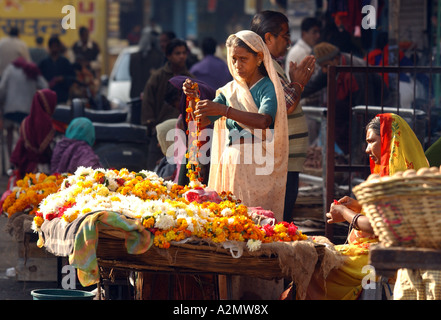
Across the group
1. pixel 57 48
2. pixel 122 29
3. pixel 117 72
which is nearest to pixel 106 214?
pixel 57 48

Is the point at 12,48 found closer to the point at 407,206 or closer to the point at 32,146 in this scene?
the point at 32,146

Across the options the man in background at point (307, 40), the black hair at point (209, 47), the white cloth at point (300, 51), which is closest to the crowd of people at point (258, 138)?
the white cloth at point (300, 51)

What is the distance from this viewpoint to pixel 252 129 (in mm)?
6012

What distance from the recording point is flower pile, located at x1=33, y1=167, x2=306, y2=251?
16.6ft

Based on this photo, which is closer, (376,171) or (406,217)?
(406,217)

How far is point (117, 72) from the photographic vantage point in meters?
18.0

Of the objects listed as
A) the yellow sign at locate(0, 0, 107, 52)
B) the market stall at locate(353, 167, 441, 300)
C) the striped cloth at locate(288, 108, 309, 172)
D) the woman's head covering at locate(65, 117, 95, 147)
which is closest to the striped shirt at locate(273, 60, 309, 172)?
the striped cloth at locate(288, 108, 309, 172)

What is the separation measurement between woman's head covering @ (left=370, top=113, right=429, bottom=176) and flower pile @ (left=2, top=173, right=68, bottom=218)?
2922 millimetres

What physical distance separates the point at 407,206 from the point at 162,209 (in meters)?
1.57

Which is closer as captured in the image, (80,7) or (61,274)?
(61,274)

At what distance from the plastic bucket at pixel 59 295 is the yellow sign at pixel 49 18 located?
17954 millimetres

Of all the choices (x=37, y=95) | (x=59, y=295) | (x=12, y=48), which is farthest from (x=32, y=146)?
(x=12, y=48)
